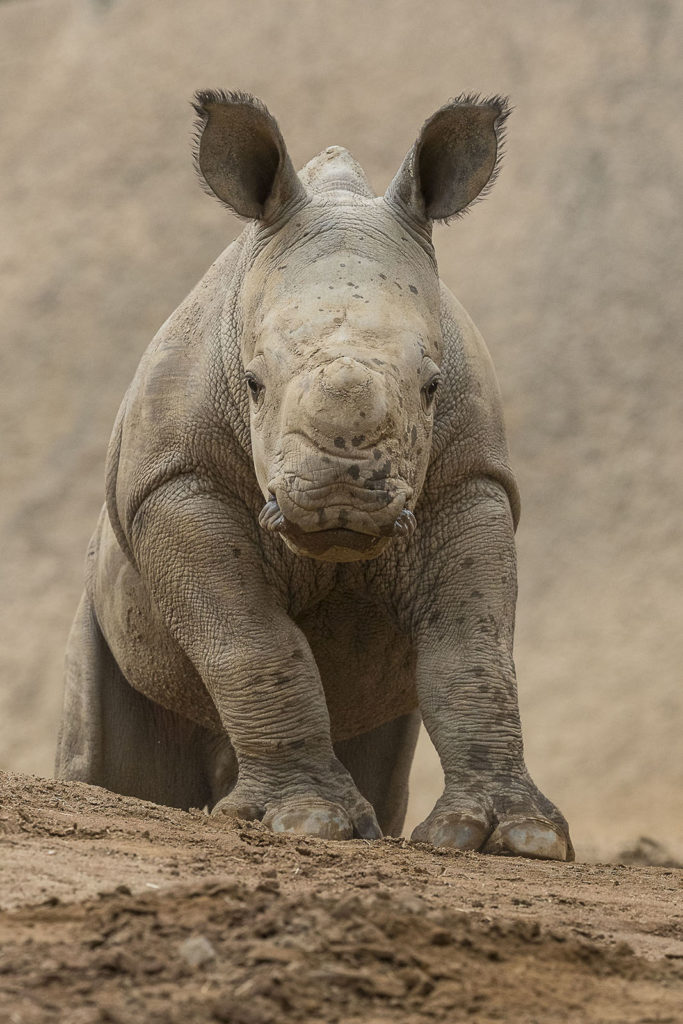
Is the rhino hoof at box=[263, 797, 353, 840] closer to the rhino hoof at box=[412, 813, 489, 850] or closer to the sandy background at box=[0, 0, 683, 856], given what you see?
the rhino hoof at box=[412, 813, 489, 850]

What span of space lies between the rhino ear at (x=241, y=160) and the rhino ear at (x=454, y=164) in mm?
404

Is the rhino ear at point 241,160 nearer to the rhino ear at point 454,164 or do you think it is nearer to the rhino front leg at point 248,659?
the rhino ear at point 454,164

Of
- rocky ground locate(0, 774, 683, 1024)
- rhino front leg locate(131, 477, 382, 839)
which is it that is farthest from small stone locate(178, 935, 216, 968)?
rhino front leg locate(131, 477, 382, 839)

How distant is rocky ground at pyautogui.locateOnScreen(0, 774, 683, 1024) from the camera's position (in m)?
3.00

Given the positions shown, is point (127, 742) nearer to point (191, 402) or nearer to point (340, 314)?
point (191, 402)

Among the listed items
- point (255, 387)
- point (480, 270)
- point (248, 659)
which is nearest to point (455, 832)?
point (248, 659)

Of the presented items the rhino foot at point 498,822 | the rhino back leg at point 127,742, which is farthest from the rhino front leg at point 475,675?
the rhino back leg at point 127,742

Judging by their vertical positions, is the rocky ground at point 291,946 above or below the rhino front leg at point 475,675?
below

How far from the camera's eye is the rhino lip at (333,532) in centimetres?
531

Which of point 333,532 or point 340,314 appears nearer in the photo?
point 333,532

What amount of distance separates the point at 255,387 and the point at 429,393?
1.93 ft

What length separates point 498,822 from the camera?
6.13 m

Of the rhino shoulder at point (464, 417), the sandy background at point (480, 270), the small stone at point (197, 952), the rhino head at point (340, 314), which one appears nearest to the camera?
the small stone at point (197, 952)

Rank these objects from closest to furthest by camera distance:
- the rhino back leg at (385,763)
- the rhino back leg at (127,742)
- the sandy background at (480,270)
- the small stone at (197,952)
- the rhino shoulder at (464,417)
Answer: the small stone at (197,952) < the rhino shoulder at (464,417) < the rhino back leg at (127,742) < the rhino back leg at (385,763) < the sandy background at (480,270)
